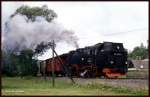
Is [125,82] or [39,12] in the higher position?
[39,12]

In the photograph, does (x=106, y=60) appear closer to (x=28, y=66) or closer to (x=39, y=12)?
(x=28, y=66)

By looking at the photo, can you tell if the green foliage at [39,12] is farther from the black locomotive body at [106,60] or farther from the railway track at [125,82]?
the railway track at [125,82]

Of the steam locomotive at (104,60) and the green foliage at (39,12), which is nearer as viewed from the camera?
the steam locomotive at (104,60)

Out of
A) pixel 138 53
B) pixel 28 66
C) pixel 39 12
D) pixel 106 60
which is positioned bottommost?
pixel 28 66

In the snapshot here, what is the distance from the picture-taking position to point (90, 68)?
34375 mm

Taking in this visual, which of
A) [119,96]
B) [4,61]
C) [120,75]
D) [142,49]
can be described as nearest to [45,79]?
[4,61]

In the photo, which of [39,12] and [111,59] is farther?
[39,12]

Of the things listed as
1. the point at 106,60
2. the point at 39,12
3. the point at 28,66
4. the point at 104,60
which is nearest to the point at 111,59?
the point at 106,60

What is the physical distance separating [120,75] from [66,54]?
7.74 m

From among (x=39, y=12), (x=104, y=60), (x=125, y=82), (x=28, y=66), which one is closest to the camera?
(x=125, y=82)

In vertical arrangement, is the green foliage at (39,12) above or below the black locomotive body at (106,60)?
above

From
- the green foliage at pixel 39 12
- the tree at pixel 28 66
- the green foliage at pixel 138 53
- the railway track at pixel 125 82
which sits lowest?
the railway track at pixel 125 82

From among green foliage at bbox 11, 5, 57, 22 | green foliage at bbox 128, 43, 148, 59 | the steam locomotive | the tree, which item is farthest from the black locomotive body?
green foliage at bbox 128, 43, 148, 59

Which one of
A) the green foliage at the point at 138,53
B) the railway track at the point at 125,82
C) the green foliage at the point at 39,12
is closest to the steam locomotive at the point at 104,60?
the railway track at the point at 125,82
